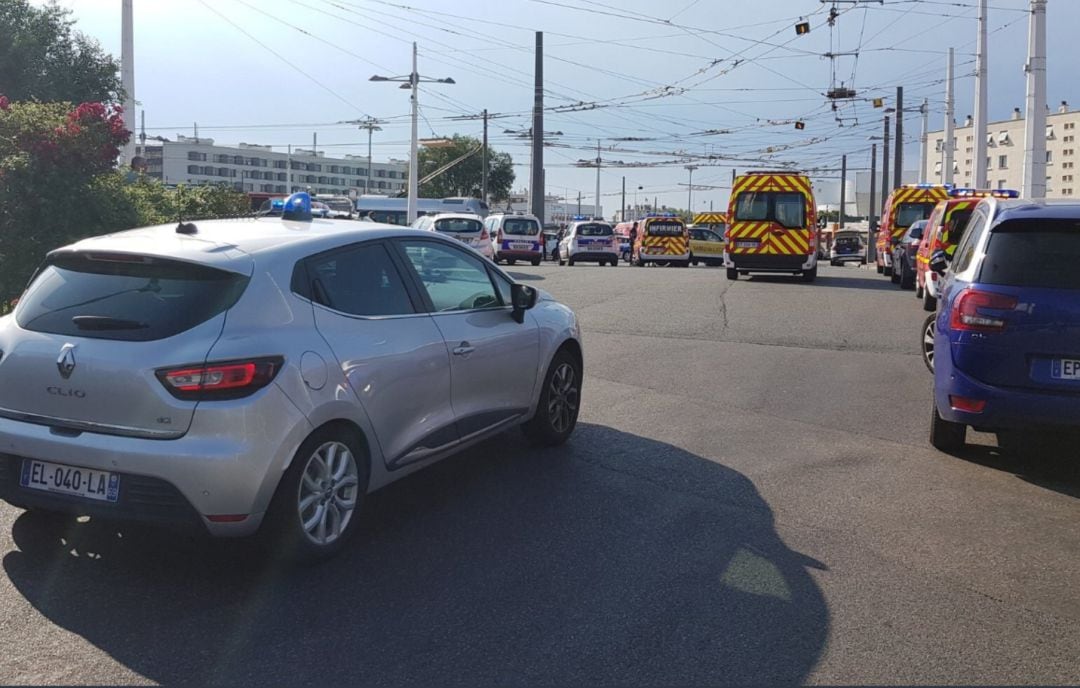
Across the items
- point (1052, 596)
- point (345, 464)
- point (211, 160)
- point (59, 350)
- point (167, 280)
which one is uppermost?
point (211, 160)

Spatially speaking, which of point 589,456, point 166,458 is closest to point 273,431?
point 166,458

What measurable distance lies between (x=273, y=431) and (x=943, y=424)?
489 cm

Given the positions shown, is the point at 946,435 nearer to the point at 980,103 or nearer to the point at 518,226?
the point at 980,103

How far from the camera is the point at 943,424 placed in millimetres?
7258

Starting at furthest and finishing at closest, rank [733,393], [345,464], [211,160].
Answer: [211,160] < [733,393] < [345,464]

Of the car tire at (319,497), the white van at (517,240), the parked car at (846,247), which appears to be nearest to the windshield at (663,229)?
the white van at (517,240)

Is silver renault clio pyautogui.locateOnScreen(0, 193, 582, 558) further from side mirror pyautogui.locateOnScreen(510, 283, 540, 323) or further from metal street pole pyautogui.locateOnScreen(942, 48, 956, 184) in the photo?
metal street pole pyautogui.locateOnScreen(942, 48, 956, 184)

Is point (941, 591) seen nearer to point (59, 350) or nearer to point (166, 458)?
point (166, 458)

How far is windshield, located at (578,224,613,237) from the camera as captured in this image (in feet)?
116

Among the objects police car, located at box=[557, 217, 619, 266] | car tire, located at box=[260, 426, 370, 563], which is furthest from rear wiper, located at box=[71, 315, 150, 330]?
police car, located at box=[557, 217, 619, 266]

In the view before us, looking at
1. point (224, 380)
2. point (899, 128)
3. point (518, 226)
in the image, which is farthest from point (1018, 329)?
point (899, 128)

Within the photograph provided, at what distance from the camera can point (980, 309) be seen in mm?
6379

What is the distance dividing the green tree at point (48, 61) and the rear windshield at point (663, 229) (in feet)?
63.0

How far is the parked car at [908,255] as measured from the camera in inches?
808
